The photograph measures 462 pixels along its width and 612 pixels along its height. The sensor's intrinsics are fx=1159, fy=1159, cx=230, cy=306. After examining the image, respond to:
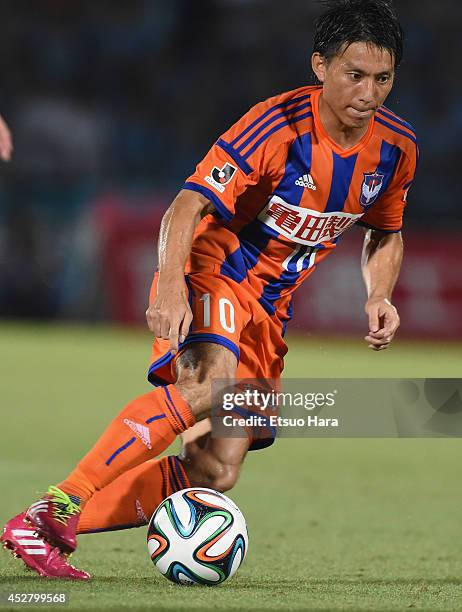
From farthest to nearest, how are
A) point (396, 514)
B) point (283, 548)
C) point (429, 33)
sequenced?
point (429, 33) → point (396, 514) → point (283, 548)

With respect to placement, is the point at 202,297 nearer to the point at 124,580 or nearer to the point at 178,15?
the point at 124,580

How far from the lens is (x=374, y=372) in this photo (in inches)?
402

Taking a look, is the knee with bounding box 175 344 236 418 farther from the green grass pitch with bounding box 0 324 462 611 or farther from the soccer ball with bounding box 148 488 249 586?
the green grass pitch with bounding box 0 324 462 611

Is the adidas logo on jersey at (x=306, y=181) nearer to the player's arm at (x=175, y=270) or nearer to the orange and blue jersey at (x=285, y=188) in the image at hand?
the orange and blue jersey at (x=285, y=188)

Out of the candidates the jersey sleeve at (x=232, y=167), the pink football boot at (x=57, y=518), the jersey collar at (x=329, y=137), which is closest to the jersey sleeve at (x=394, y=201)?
the jersey collar at (x=329, y=137)

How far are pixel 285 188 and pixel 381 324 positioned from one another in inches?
23.3

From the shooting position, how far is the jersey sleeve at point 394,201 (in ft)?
13.8

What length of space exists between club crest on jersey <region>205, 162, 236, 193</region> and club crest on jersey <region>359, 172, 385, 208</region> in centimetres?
56

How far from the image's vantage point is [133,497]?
410 cm

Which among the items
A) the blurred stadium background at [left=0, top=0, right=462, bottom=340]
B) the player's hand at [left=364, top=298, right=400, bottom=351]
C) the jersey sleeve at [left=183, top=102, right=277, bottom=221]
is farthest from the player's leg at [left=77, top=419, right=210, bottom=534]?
the blurred stadium background at [left=0, top=0, right=462, bottom=340]

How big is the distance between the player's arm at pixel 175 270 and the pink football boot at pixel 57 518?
55 cm

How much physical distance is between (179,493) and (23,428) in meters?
3.95

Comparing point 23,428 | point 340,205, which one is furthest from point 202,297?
point 23,428

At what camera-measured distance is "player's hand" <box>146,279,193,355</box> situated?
345 centimetres
